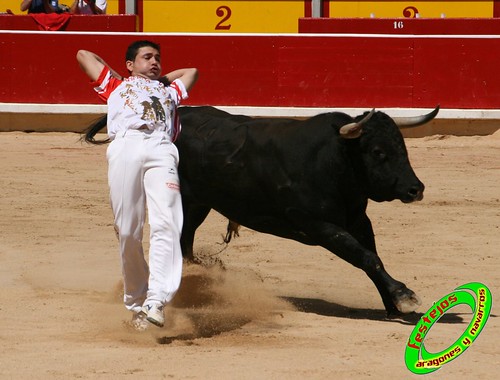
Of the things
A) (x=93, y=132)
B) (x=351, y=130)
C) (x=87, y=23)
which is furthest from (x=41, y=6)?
(x=351, y=130)

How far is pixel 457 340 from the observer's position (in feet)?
16.8

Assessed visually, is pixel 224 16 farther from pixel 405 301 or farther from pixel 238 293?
pixel 405 301

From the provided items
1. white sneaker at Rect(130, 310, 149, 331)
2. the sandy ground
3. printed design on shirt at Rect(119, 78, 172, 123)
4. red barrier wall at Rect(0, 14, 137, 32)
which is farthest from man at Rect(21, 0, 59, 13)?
white sneaker at Rect(130, 310, 149, 331)

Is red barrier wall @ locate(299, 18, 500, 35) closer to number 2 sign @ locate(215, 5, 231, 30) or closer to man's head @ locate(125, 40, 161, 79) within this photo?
number 2 sign @ locate(215, 5, 231, 30)

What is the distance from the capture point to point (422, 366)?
15.2ft

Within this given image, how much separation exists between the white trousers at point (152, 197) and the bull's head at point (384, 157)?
0.98 metres

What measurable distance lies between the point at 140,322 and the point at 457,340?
4.22 ft

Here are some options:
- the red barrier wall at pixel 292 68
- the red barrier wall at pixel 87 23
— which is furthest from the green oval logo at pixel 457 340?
the red barrier wall at pixel 87 23

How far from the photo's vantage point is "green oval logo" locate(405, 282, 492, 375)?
185 inches

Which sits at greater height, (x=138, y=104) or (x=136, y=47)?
(x=136, y=47)

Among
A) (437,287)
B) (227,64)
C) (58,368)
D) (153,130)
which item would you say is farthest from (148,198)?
(227,64)

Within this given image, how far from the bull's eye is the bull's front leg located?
36 cm

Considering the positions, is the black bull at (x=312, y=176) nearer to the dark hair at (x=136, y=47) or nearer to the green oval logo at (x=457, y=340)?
the green oval logo at (x=457, y=340)

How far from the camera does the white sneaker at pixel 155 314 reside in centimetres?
486
